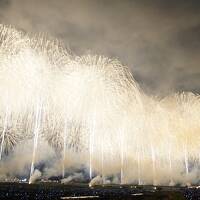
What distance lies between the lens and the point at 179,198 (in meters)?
95.2

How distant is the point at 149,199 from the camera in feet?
318

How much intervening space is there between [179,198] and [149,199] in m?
8.22
